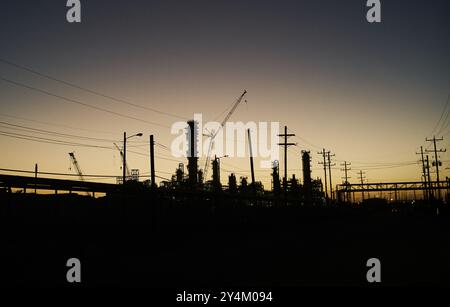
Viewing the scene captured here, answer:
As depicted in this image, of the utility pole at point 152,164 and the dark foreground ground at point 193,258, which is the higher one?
the utility pole at point 152,164

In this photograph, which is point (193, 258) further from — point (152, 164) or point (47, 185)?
point (47, 185)

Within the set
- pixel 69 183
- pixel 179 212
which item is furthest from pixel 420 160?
pixel 69 183

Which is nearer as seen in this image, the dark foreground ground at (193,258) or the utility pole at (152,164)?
the dark foreground ground at (193,258)

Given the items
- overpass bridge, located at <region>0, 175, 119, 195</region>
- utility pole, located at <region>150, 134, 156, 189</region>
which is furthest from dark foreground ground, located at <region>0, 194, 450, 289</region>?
utility pole, located at <region>150, 134, 156, 189</region>

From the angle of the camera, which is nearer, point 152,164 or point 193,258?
point 193,258

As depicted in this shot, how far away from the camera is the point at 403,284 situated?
1027 cm

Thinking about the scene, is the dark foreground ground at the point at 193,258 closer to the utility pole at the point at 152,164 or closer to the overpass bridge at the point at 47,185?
the overpass bridge at the point at 47,185

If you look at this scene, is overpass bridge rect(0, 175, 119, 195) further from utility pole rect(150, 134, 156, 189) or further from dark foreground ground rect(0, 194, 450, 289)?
utility pole rect(150, 134, 156, 189)

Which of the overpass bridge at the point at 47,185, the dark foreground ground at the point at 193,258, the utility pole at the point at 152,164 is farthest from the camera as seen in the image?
the utility pole at the point at 152,164

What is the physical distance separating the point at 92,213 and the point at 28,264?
2008 centimetres

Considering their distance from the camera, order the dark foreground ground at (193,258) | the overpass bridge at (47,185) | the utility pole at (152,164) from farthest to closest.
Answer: the utility pole at (152,164) < the overpass bridge at (47,185) < the dark foreground ground at (193,258)

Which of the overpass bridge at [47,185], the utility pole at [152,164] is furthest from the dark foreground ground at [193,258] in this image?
the utility pole at [152,164]

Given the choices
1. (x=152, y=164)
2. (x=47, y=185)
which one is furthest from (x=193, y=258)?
(x=47, y=185)
